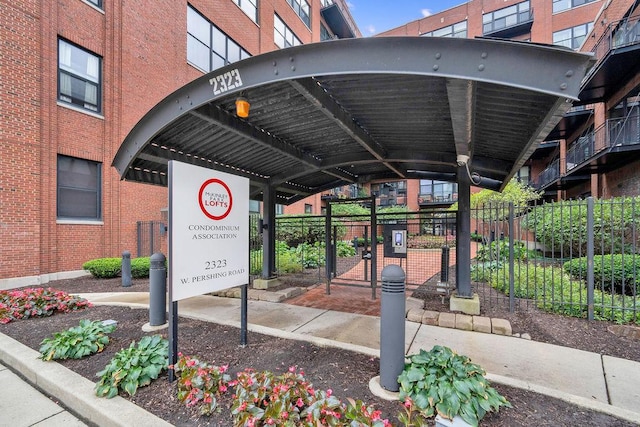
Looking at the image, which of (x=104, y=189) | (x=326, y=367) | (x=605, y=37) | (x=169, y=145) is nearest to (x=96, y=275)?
(x=104, y=189)

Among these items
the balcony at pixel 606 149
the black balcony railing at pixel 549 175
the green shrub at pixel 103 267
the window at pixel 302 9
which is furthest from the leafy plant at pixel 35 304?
the black balcony railing at pixel 549 175

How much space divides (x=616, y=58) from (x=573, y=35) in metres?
14.2

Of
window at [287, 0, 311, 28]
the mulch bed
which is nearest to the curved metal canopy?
the mulch bed

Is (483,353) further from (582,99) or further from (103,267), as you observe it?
(582,99)

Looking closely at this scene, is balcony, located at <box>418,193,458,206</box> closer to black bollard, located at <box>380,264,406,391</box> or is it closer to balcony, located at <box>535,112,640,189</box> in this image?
balcony, located at <box>535,112,640,189</box>

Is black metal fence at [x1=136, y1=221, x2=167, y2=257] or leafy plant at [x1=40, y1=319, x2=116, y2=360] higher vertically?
black metal fence at [x1=136, y1=221, x2=167, y2=257]

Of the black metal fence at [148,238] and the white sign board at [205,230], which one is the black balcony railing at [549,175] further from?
the black metal fence at [148,238]

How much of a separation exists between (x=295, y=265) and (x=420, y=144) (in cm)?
638

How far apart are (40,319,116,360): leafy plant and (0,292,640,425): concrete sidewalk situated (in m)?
0.20

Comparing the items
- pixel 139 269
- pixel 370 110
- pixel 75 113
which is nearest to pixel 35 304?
pixel 139 269

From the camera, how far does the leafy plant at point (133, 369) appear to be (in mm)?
2904

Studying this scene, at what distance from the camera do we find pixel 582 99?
14.8m

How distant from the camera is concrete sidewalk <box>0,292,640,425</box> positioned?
285 cm

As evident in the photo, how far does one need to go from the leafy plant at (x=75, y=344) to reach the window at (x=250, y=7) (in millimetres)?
17658
